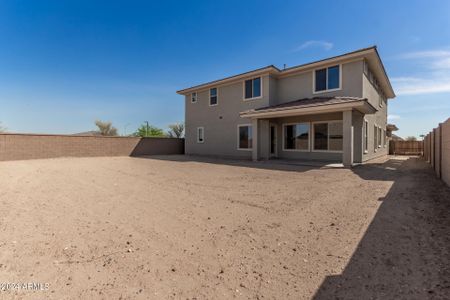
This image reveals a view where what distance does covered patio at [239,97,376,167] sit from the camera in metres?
10.4

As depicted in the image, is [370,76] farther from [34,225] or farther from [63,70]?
[63,70]

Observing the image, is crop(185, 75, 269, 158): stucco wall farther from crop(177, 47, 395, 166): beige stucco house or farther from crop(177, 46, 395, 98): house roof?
crop(177, 46, 395, 98): house roof

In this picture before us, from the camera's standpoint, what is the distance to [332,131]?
12.3m

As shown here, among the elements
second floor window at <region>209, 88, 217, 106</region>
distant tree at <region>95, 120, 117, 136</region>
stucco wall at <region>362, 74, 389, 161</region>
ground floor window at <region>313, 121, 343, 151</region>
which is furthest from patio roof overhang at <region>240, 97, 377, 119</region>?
distant tree at <region>95, 120, 117, 136</region>

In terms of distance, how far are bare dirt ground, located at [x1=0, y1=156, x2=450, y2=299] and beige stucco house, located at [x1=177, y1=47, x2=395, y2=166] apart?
21.8 ft

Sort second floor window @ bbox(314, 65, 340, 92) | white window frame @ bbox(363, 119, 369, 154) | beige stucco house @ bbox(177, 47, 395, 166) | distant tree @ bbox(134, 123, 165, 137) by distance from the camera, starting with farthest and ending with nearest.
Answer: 1. distant tree @ bbox(134, 123, 165, 137)
2. white window frame @ bbox(363, 119, 369, 154)
3. second floor window @ bbox(314, 65, 340, 92)
4. beige stucco house @ bbox(177, 47, 395, 166)

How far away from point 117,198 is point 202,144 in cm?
1339

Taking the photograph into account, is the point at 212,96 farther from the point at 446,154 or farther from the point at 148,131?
the point at 148,131

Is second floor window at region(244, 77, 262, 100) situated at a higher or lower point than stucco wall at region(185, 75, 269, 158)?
higher

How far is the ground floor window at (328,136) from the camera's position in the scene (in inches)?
476

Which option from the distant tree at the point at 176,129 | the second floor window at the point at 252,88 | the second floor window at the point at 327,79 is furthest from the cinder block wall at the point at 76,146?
the distant tree at the point at 176,129

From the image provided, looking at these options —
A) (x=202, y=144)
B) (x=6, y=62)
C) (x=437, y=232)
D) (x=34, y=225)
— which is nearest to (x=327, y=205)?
(x=437, y=232)

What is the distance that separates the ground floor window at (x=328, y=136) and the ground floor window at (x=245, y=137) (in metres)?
4.27

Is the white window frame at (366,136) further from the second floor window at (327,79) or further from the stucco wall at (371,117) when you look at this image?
the second floor window at (327,79)
